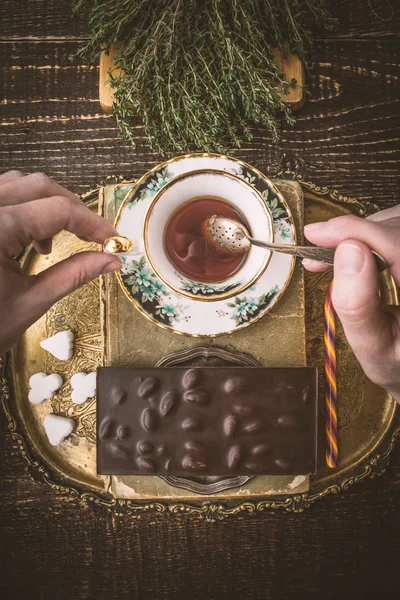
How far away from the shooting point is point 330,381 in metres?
1.21

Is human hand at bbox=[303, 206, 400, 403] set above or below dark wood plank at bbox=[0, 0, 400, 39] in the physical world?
below

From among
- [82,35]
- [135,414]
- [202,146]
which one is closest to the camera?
[135,414]

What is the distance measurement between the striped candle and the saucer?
16cm

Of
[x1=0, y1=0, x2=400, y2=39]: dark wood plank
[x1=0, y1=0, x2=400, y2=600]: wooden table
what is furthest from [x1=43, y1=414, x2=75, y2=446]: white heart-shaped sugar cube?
[x1=0, y1=0, x2=400, y2=39]: dark wood plank

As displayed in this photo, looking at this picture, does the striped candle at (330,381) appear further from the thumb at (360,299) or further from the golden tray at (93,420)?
the thumb at (360,299)

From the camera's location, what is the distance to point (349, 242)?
856mm

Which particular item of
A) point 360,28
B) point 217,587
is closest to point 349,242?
point 360,28

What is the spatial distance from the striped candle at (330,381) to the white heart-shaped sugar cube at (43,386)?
72 cm

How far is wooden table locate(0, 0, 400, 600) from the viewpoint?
1.33 metres

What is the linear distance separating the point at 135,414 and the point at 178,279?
0.34 metres

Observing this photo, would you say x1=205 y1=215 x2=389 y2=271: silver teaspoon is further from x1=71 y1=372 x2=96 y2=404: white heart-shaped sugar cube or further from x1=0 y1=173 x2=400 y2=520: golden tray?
x1=71 y1=372 x2=96 y2=404: white heart-shaped sugar cube

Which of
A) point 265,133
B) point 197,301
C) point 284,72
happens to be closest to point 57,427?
point 197,301

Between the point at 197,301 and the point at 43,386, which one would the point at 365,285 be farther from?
the point at 43,386

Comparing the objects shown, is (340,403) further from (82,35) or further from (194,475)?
(82,35)
